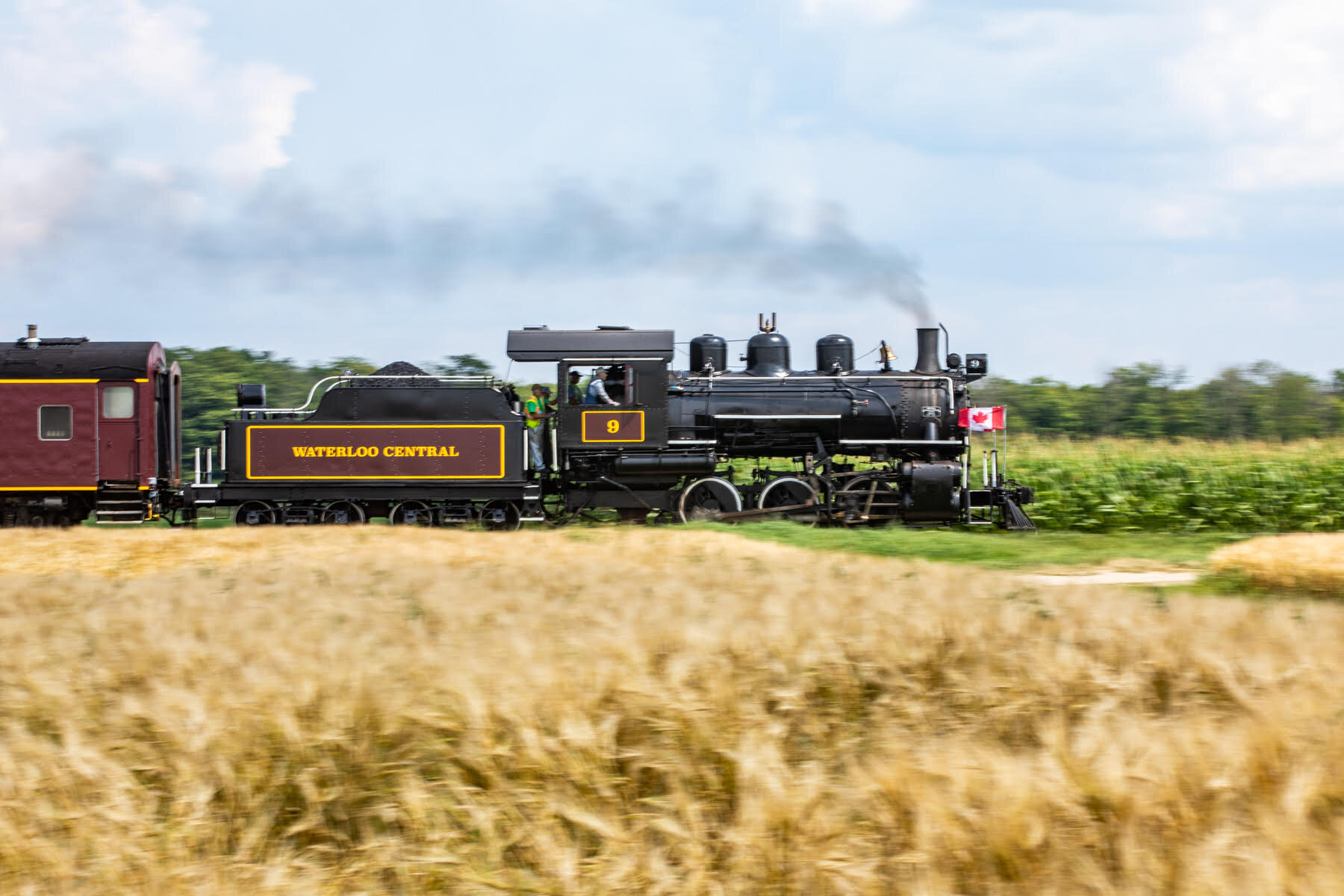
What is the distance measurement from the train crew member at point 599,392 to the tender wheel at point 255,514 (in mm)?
4982

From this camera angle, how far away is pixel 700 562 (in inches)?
353

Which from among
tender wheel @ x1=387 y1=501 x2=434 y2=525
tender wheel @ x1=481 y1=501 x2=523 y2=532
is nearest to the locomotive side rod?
tender wheel @ x1=481 y1=501 x2=523 y2=532

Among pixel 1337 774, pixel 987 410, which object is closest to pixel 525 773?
pixel 1337 774

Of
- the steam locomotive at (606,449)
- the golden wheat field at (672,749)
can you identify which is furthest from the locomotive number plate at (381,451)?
the golden wheat field at (672,749)

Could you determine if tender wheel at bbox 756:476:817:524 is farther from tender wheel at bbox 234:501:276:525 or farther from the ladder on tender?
the ladder on tender

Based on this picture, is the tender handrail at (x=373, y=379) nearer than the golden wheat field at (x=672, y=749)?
No

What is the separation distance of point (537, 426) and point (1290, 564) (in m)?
10.3

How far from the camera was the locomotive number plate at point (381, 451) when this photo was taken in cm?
1623

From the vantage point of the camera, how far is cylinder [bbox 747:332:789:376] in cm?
1753

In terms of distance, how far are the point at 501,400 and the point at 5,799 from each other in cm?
1261

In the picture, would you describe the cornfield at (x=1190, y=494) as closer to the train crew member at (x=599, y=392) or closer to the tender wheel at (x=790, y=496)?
the tender wheel at (x=790, y=496)

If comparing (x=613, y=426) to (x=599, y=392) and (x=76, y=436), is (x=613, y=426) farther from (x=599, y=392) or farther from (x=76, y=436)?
(x=76, y=436)

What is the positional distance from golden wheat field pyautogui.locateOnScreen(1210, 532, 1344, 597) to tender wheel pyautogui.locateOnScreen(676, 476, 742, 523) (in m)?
7.18

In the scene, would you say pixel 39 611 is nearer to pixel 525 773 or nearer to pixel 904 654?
pixel 525 773
